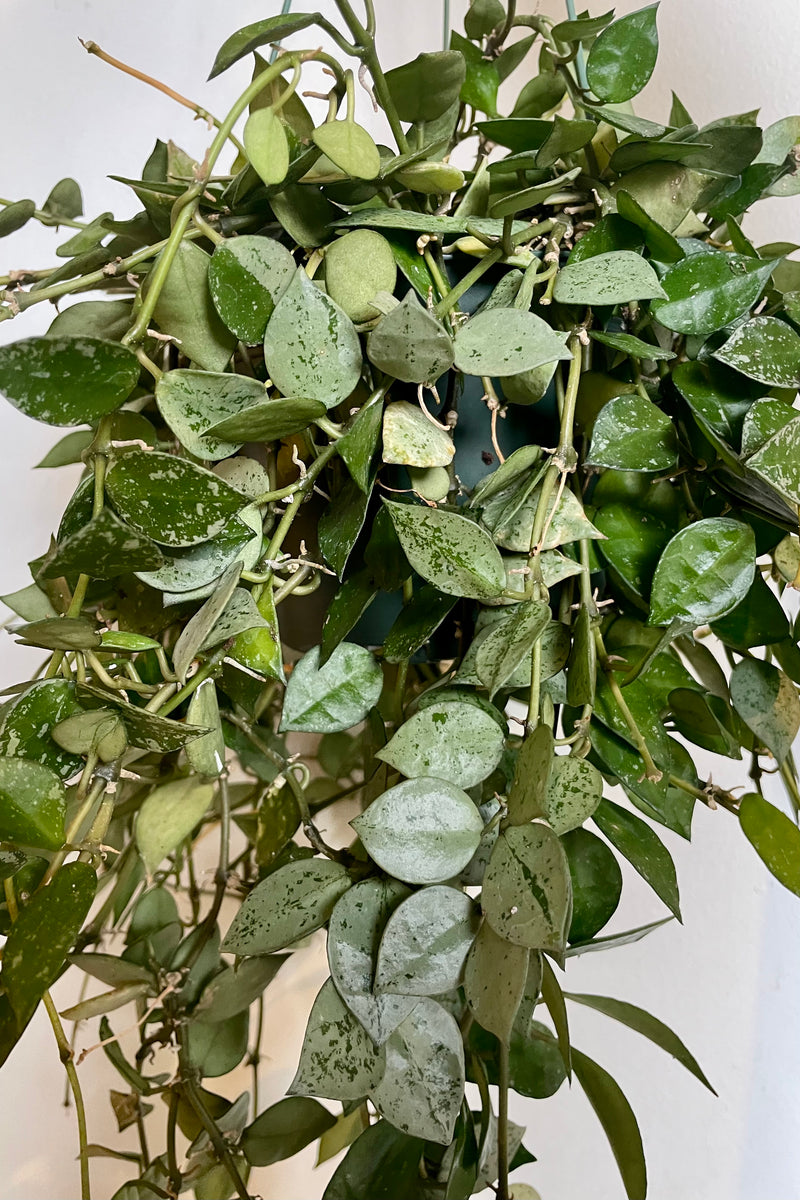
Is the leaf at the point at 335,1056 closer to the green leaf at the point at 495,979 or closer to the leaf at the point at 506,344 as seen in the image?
the green leaf at the point at 495,979

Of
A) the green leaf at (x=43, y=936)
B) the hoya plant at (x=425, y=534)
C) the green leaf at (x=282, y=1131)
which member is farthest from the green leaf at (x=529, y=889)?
the green leaf at (x=282, y=1131)

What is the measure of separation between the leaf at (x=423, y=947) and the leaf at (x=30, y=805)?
0.39 feet

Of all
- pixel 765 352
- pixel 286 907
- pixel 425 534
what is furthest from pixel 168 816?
pixel 765 352

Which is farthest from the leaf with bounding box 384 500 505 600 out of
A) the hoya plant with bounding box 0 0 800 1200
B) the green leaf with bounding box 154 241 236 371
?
the green leaf with bounding box 154 241 236 371

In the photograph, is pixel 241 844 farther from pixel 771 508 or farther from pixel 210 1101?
pixel 771 508

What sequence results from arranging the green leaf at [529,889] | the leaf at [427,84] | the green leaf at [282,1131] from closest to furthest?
the green leaf at [529,889], the leaf at [427,84], the green leaf at [282,1131]

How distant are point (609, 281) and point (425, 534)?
121 millimetres

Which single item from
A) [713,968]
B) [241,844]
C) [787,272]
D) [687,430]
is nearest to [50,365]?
[687,430]

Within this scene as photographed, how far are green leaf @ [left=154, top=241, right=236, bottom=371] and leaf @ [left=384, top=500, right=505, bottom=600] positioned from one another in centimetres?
10

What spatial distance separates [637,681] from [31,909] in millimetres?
250

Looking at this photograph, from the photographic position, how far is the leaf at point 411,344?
0.28 m

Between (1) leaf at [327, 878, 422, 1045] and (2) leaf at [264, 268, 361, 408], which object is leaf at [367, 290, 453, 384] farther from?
(1) leaf at [327, 878, 422, 1045]

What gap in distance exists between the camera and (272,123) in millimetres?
303

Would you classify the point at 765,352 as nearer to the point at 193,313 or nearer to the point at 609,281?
Answer: the point at 609,281
